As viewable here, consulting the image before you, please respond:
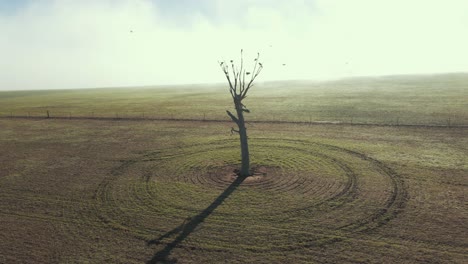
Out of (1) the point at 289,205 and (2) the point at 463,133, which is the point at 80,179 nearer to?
(1) the point at 289,205

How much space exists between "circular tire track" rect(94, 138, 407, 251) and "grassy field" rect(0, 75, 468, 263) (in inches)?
3.9

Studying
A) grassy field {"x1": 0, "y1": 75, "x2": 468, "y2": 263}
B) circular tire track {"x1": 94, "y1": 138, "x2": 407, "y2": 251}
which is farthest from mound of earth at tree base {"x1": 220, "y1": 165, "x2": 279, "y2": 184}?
grassy field {"x1": 0, "y1": 75, "x2": 468, "y2": 263}

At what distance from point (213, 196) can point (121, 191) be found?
8.37 m

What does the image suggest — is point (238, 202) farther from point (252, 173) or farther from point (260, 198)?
point (252, 173)

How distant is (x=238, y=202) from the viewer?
23609 mm

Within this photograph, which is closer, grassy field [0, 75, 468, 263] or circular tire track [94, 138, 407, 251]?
grassy field [0, 75, 468, 263]

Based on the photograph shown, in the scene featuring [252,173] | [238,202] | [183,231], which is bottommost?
[183,231]

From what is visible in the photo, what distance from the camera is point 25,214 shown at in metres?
22.7

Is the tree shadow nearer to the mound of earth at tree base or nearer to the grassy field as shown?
the grassy field

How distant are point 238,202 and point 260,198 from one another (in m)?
1.87

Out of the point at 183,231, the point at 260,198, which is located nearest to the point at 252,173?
the point at 260,198

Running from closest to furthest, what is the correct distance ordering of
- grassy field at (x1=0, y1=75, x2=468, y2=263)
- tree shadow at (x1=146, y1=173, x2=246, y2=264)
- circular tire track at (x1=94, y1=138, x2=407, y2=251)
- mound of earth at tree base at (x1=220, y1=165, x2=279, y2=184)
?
1. tree shadow at (x1=146, y1=173, x2=246, y2=264)
2. grassy field at (x1=0, y1=75, x2=468, y2=263)
3. circular tire track at (x1=94, y1=138, x2=407, y2=251)
4. mound of earth at tree base at (x1=220, y1=165, x2=279, y2=184)

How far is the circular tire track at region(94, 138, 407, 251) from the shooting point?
19.2 metres

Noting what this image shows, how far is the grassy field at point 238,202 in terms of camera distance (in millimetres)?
17531
